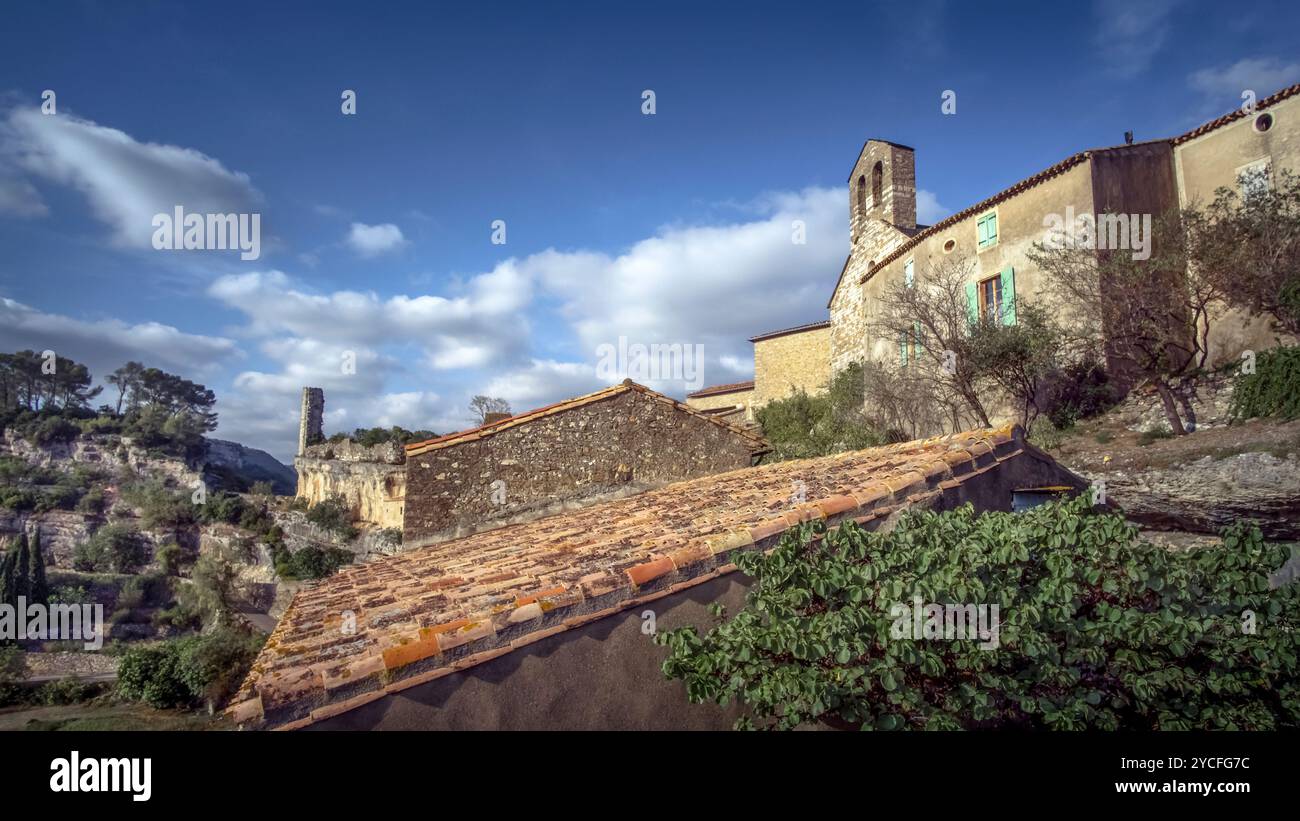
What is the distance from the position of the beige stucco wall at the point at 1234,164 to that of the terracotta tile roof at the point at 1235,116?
9cm

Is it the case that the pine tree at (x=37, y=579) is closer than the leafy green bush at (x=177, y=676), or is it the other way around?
the leafy green bush at (x=177, y=676)

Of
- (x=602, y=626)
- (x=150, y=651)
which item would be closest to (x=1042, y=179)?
(x=602, y=626)

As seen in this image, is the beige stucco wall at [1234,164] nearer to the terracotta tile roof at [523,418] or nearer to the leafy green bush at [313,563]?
the terracotta tile roof at [523,418]

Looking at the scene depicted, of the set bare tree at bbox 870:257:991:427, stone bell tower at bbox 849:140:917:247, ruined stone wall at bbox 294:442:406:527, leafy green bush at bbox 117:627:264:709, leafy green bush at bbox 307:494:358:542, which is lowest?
leafy green bush at bbox 117:627:264:709

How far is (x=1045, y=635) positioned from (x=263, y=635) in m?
28.9

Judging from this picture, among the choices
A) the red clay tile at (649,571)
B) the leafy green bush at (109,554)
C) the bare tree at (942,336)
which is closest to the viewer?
the red clay tile at (649,571)

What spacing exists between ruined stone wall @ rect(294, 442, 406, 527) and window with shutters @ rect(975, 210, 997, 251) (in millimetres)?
25584

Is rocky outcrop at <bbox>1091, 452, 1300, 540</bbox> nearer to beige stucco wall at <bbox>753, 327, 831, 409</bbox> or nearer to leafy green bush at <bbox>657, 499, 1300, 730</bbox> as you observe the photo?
leafy green bush at <bbox>657, 499, 1300, 730</bbox>

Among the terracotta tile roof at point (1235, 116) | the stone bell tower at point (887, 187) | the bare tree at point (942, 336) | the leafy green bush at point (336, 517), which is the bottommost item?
the leafy green bush at point (336, 517)

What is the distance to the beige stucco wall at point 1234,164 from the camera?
44.7 ft

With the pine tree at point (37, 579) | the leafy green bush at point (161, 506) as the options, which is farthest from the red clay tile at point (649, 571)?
the leafy green bush at point (161, 506)

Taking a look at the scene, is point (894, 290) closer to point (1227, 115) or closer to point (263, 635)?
point (1227, 115)

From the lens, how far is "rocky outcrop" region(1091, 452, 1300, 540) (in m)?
9.17

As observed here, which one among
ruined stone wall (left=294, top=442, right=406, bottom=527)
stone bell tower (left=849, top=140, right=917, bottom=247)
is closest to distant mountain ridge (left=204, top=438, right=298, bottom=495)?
ruined stone wall (left=294, top=442, right=406, bottom=527)
